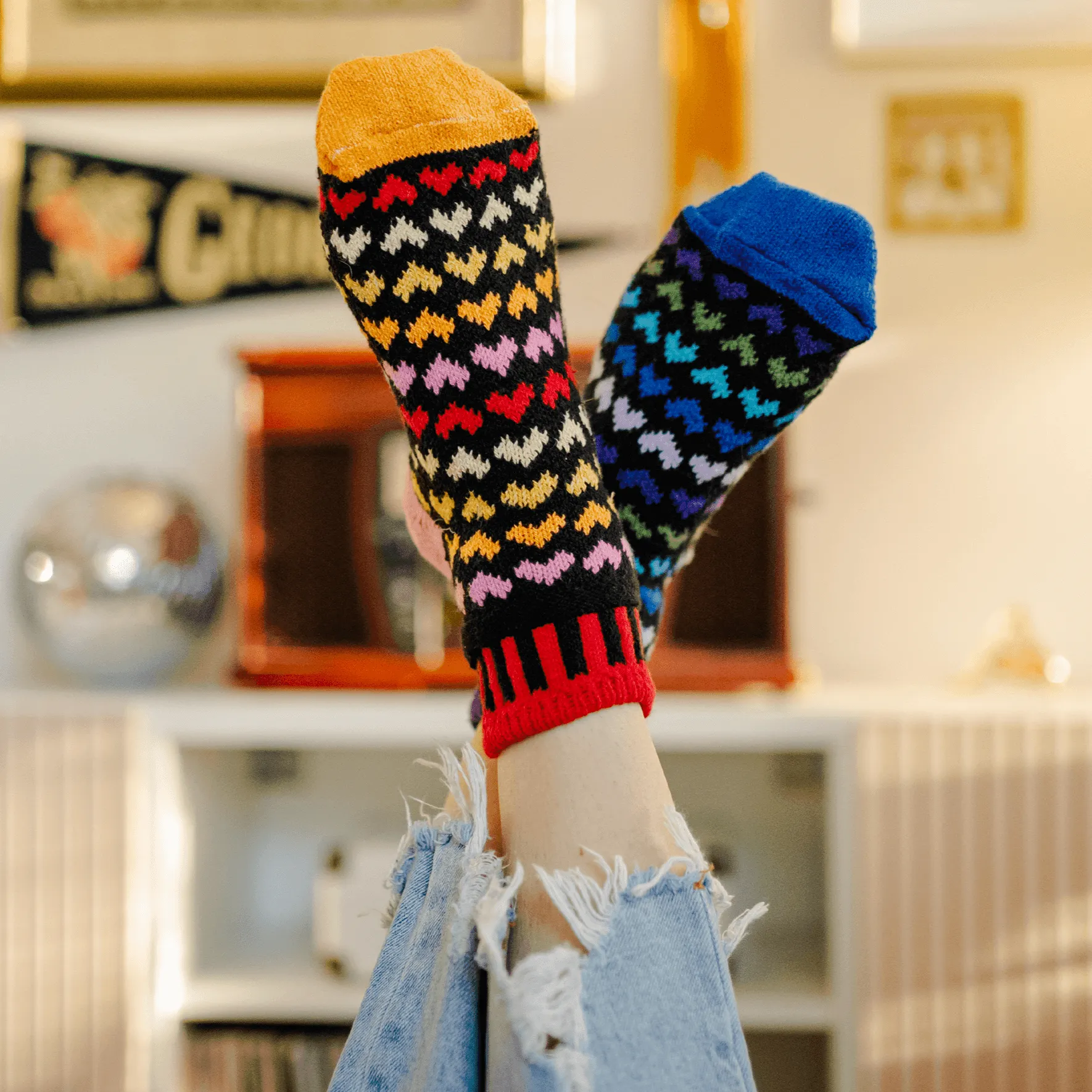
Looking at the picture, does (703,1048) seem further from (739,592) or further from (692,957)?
(739,592)

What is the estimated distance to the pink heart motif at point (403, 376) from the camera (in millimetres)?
495

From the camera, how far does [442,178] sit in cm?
49

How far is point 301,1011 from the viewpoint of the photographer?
3.09 feet

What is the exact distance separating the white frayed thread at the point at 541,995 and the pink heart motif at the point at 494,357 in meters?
0.23

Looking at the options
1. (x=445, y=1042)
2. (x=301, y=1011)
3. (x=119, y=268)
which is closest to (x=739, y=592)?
(x=301, y=1011)

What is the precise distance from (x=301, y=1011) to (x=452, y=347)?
709 millimetres

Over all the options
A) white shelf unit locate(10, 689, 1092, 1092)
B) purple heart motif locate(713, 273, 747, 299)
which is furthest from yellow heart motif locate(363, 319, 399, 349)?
white shelf unit locate(10, 689, 1092, 1092)

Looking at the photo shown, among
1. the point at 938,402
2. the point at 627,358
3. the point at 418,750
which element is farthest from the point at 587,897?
the point at 938,402

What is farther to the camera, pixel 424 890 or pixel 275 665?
pixel 275 665

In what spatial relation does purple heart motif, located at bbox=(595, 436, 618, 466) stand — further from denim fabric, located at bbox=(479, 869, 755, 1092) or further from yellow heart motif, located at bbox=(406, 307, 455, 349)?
denim fabric, located at bbox=(479, 869, 755, 1092)

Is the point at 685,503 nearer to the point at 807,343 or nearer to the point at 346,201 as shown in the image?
the point at 807,343

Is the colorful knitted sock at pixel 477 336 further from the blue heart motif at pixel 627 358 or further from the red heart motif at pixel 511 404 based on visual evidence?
the blue heart motif at pixel 627 358

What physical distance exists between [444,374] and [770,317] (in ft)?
0.67

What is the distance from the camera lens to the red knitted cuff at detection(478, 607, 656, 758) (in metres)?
0.43
